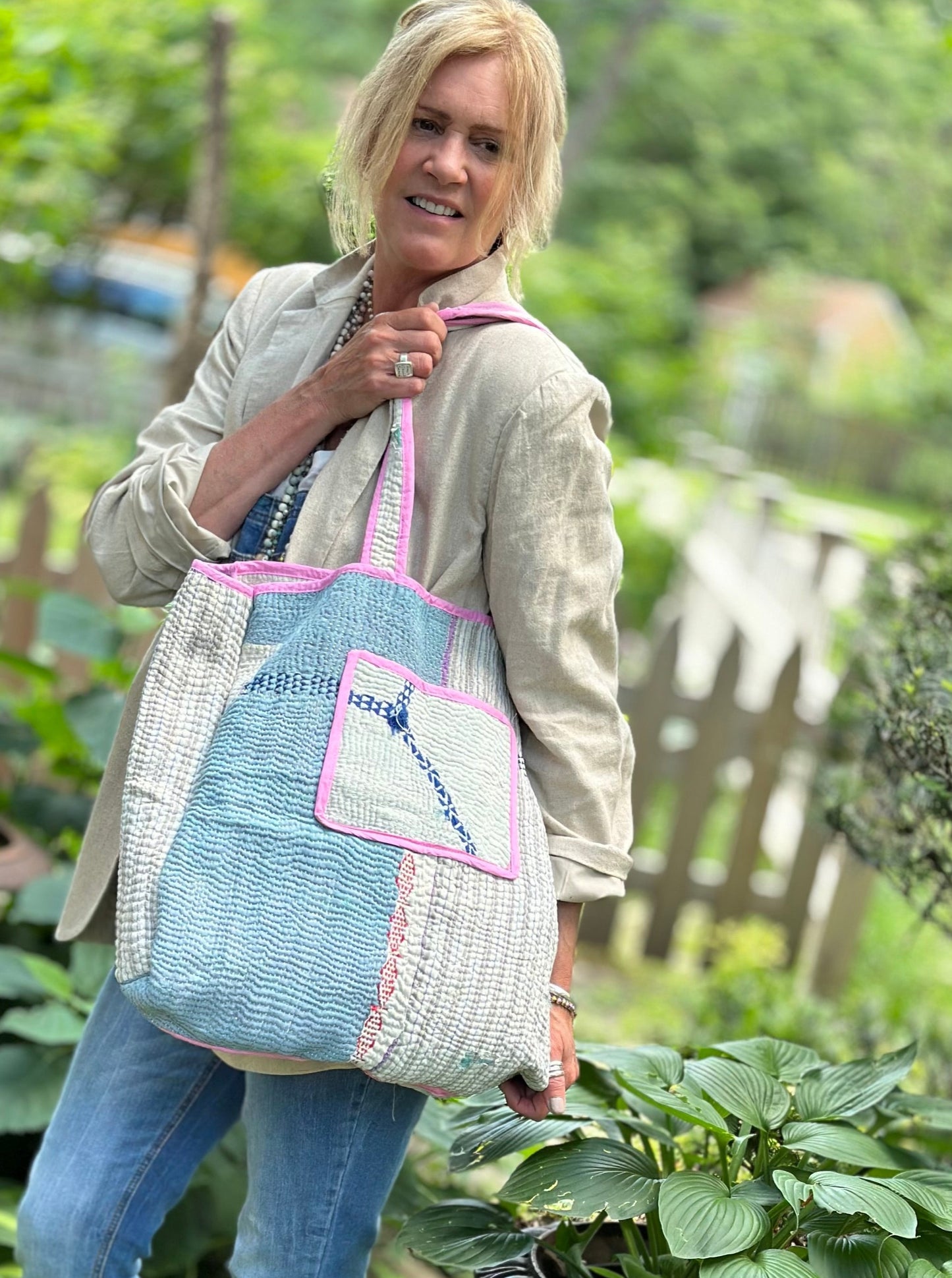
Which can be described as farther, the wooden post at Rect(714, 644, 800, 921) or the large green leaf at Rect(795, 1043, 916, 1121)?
the wooden post at Rect(714, 644, 800, 921)

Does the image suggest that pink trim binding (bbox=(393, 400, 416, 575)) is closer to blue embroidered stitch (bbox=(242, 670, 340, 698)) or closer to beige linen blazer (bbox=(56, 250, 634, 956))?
beige linen blazer (bbox=(56, 250, 634, 956))

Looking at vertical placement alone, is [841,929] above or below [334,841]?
below

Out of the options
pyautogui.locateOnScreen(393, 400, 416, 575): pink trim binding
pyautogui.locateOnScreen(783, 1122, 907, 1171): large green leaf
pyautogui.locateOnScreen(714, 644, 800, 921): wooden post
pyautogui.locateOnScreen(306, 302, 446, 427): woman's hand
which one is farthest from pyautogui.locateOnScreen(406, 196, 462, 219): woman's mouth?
pyautogui.locateOnScreen(714, 644, 800, 921): wooden post

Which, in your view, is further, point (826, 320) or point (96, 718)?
point (826, 320)

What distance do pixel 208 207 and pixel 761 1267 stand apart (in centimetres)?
381

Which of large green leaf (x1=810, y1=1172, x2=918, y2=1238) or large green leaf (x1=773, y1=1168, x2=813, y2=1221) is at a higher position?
large green leaf (x1=810, y1=1172, x2=918, y2=1238)

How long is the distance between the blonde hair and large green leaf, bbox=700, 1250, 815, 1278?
1.19 m

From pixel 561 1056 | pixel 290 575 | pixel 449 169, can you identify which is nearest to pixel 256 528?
pixel 290 575

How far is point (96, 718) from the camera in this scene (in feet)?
9.23

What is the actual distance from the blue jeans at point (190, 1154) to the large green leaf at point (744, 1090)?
398mm

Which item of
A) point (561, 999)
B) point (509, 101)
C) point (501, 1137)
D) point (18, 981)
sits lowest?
point (18, 981)

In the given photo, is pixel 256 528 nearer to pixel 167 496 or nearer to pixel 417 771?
pixel 167 496

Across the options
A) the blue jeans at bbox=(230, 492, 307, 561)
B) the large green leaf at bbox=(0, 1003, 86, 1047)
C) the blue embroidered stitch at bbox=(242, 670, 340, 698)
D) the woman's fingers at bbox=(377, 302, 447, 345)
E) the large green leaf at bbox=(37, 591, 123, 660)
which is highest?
the woman's fingers at bbox=(377, 302, 447, 345)

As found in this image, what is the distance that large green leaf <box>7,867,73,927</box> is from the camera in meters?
2.55
